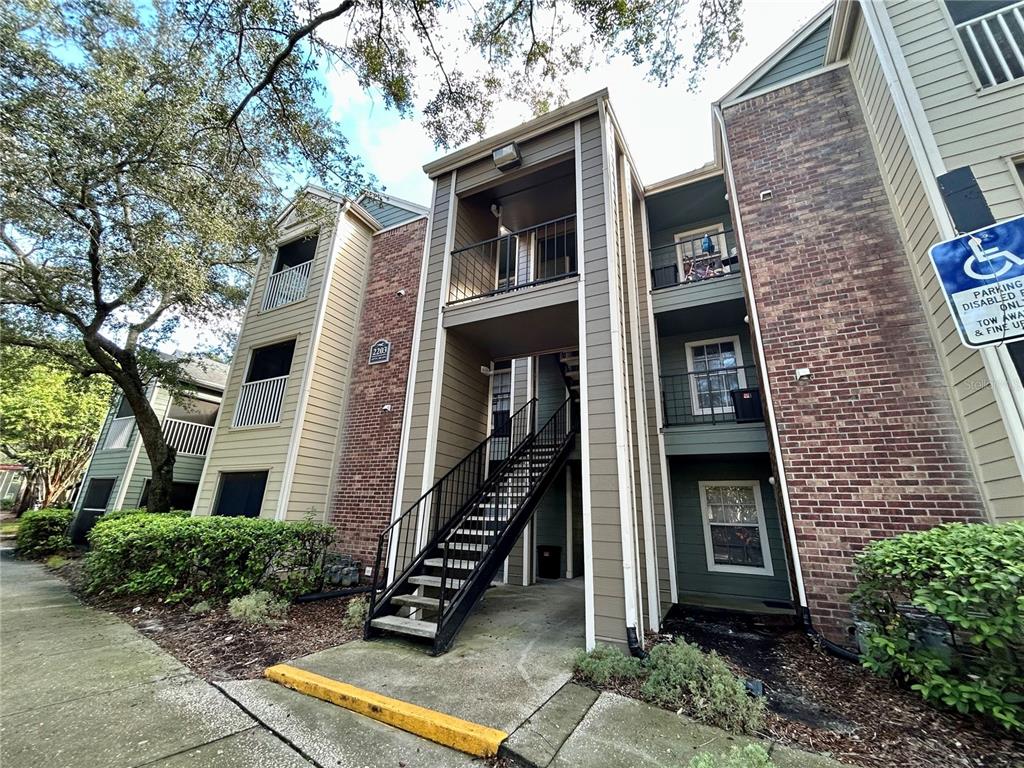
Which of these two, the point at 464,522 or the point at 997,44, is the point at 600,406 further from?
the point at 997,44

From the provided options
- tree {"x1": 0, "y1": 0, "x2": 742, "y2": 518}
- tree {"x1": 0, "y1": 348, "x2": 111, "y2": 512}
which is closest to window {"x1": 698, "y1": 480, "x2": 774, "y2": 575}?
tree {"x1": 0, "y1": 0, "x2": 742, "y2": 518}

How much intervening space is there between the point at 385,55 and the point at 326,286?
4.77 meters

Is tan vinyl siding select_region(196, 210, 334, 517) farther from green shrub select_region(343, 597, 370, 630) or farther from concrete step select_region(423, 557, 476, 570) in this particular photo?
concrete step select_region(423, 557, 476, 570)

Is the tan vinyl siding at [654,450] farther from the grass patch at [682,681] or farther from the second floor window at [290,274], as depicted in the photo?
the second floor window at [290,274]

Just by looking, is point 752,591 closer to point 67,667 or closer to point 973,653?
point 973,653

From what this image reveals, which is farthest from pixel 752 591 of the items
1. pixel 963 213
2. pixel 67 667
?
pixel 67 667

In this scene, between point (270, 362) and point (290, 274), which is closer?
point (270, 362)

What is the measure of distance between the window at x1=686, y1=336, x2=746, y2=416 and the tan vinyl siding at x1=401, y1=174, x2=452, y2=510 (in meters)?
4.99

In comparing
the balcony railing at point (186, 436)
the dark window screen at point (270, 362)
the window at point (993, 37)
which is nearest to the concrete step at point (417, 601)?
the dark window screen at point (270, 362)

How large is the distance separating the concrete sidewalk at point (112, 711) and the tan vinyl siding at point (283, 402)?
3.25m

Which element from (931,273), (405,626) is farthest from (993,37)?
(405,626)

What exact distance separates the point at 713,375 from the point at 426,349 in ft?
18.1

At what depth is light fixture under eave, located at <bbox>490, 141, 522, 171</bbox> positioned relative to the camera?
638 centimetres

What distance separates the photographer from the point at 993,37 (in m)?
4.57
